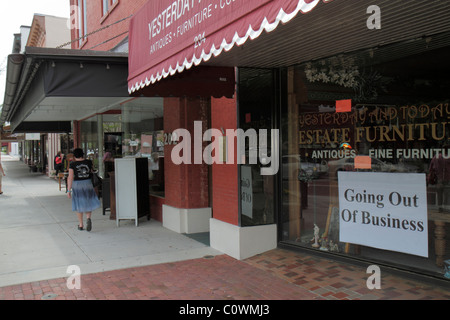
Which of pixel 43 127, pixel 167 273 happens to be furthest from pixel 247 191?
pixel 43 127

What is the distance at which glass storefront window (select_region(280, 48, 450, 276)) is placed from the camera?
4.58 metres

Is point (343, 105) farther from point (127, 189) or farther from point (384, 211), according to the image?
point (127, 189)

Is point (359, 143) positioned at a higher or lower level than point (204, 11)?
lower

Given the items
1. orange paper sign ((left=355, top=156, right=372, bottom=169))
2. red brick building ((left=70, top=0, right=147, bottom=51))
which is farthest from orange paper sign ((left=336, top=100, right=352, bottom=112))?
red brick building ((left=70, top=0, right=147, bottom=51))

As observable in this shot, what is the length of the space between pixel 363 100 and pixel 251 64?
5.50 ft

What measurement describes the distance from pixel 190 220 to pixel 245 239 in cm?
207

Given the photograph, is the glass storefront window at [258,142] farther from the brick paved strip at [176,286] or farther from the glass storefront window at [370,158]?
the brick paved strip at [176,286]

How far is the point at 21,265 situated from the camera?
584cm

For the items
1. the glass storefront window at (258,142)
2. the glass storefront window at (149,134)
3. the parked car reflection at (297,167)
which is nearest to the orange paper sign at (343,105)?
the parked car reflection at (297,167)

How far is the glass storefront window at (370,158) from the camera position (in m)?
4.58

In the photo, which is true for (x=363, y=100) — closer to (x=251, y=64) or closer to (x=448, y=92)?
(x=448, y=92)

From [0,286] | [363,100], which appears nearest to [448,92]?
[363,100]

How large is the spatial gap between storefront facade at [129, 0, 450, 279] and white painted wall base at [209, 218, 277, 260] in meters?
0.02

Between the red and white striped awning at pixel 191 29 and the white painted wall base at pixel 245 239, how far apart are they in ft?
8.29
